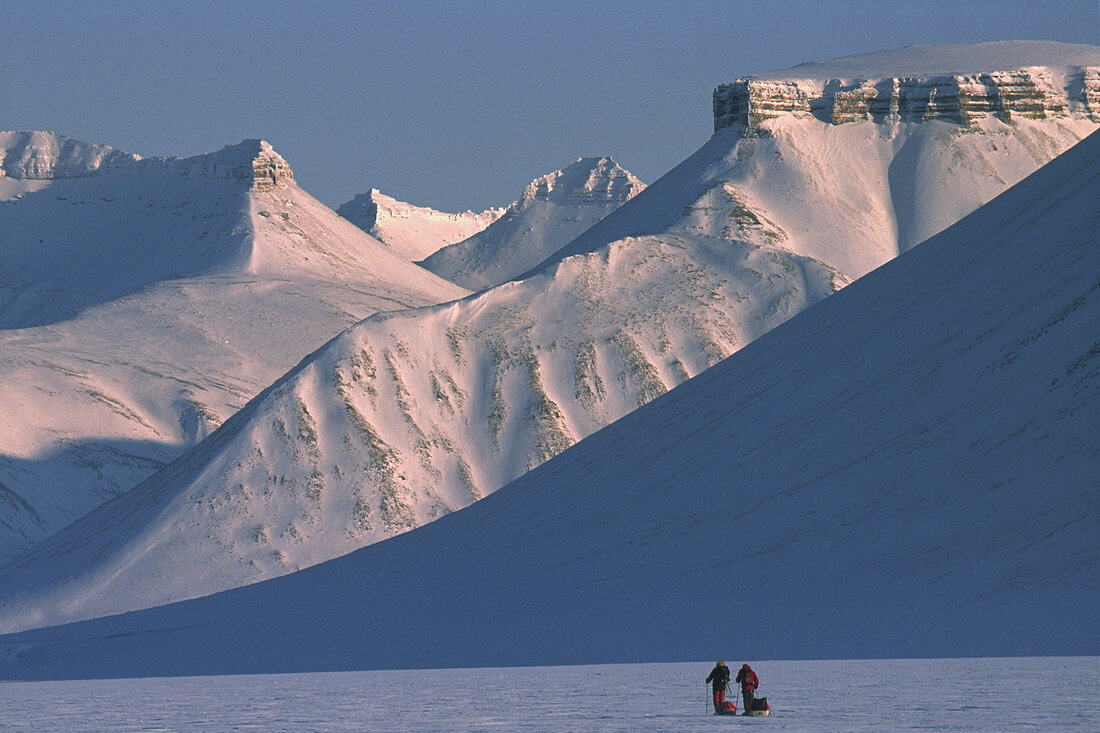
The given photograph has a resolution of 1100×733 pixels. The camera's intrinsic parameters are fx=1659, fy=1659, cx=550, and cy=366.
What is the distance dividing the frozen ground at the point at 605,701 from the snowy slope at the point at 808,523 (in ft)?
38.8

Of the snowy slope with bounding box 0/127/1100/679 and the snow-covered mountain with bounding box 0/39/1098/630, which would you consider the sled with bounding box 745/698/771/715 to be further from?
the snow-covered mountain with bounding box 0/39/1098/630

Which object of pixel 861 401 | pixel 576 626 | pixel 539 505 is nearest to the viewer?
pixel 576 626

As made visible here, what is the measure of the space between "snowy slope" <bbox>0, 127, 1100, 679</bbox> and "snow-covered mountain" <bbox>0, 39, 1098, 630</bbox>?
22.9 m

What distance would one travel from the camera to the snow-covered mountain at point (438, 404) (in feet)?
398

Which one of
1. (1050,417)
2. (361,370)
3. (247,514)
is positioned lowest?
(1050,417)

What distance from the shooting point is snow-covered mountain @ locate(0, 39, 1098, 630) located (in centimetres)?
12119

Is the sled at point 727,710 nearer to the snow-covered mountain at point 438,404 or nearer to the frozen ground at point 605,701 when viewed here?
the frozen ground at point 605,701

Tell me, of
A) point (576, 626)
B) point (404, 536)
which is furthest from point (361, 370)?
point (576, 626)

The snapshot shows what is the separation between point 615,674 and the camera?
178 ft

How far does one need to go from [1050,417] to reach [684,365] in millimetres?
71406

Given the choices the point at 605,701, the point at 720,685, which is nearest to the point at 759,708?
the point at 720,685

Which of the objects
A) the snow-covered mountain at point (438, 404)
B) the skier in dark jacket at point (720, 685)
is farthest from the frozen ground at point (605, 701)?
the snow-covered mountain at point (438, 404)

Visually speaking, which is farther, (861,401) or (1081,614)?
(861,401)

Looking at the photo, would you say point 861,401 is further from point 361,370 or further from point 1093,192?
point 361,370
